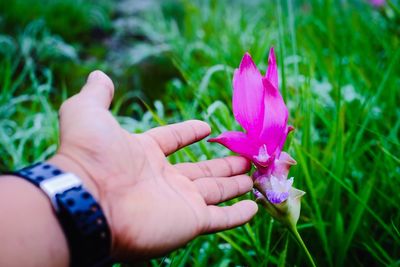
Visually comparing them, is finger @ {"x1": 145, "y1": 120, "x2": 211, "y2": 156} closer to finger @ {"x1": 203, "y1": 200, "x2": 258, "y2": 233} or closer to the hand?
the hand

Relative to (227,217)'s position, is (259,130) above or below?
above

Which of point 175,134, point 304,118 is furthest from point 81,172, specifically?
point 304,118

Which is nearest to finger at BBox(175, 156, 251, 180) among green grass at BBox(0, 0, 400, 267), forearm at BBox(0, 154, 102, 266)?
green grass at BBox(0, 0, 400, 267)

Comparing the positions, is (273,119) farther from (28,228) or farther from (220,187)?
(28,228)

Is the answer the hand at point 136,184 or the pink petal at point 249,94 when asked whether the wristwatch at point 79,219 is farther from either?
the pink petal at point 249,94

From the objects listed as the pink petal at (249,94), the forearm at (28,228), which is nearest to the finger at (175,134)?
the pink petal at (249,94)

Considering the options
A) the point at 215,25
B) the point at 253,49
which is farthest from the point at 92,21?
the point at 253,49
